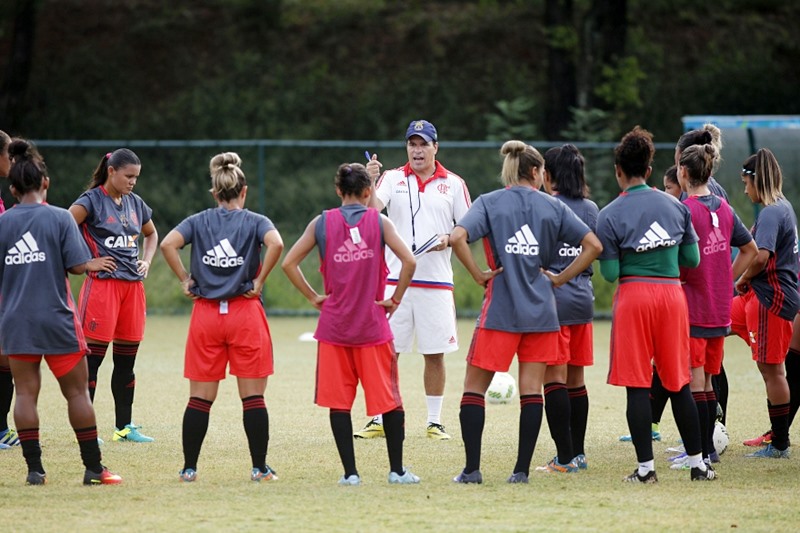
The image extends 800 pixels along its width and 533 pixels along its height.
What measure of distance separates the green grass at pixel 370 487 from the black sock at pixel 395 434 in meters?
0.13

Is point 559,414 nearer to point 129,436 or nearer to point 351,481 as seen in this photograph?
point 351,481

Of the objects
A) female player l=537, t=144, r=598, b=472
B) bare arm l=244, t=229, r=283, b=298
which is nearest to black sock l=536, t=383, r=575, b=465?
female player l=537, t=144, r=598, b=472

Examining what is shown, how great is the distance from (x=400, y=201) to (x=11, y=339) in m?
3.19

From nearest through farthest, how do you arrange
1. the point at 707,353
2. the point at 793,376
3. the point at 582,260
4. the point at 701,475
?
the point at 582,260 → the point at 701,475 → the point at 707,353 → the point at 793,376

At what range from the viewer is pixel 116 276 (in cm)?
762

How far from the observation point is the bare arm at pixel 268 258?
6141mm

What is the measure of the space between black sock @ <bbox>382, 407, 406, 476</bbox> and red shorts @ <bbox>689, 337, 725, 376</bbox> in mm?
1905

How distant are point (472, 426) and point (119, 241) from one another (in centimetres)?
302

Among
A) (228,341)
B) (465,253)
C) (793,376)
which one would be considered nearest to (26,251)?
(228,341)

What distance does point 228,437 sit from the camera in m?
7.88

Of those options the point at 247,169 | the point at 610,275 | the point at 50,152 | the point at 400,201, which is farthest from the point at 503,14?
the point at 610,275

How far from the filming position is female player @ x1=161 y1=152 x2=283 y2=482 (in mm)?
6230

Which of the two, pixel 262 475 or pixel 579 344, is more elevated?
pixel 579 344

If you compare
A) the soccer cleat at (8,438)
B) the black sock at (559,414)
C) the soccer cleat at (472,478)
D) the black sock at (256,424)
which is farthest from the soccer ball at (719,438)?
the soccer cleat at (8,438)
